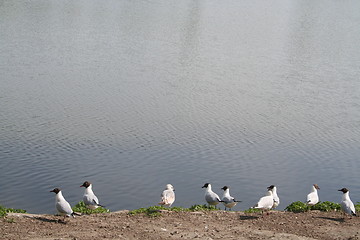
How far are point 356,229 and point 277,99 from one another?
942 inches

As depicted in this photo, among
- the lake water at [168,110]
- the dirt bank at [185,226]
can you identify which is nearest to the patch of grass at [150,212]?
the dirt bank at [185,226]

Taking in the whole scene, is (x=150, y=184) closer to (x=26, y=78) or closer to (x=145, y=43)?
(x=26, y=78)

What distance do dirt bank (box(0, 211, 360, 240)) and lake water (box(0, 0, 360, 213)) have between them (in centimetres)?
524

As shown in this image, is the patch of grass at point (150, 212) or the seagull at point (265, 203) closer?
the patch of grass at point (150, 212)

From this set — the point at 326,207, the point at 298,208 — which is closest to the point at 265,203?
the point at 298,208

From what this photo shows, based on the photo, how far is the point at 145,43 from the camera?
57.0 metres

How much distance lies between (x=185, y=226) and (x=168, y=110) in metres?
20.4

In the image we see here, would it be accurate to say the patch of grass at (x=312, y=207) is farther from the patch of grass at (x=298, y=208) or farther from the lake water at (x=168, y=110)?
the lake water at (x=168, y=110)

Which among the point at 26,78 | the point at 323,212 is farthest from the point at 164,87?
the point at 323,212

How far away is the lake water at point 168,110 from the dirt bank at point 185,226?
524 cm

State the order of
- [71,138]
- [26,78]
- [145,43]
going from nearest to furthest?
1. [71,138]
2. [26,78]
3. [145,43]

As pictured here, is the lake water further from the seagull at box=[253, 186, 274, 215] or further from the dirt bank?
the dirt bank

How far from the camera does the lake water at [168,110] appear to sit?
82.5 feet

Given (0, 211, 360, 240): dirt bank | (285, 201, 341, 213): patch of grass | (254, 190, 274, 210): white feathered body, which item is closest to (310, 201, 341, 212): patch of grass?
(285, 201, 341, 213): patch of grass
